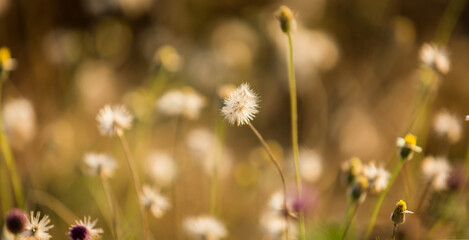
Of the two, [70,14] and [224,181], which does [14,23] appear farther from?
[224,181]

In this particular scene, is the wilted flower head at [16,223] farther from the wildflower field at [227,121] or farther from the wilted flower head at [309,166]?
the wilted flower head at [309,166]

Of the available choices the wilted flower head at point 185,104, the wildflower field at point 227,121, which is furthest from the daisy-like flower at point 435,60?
the wilted flower head at point 185,104

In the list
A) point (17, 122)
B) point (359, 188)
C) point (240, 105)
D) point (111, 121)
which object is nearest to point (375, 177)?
point (359, 188)

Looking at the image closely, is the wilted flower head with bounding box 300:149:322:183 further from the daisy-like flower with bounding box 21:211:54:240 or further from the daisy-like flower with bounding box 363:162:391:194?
the daisy-like flower with bounding box 21:211:54:240

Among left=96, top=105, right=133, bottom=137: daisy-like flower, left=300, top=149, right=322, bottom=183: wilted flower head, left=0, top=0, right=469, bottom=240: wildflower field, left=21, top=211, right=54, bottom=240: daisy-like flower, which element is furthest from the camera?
left=300, top=149, right=322, bottom=183: wilted flower head

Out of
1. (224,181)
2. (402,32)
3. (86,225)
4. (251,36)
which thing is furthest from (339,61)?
(86,225)

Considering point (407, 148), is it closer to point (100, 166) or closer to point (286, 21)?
point (286, 21)

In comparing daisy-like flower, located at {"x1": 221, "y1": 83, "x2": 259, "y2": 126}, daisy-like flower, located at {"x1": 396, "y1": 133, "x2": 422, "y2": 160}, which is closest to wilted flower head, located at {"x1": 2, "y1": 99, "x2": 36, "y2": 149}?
daisy-like flower, located at {"x1": 221, "y1": 83, "x2": 259, "y2": 126}
